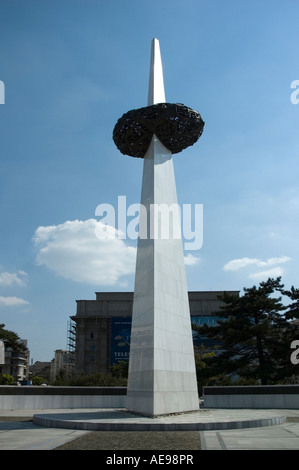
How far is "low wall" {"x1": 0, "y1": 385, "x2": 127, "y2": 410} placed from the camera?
62.8 ft

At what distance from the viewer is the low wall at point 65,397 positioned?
19.2 metres

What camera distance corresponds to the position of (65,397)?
19375 millimetres

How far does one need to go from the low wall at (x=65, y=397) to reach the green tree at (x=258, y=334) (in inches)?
377

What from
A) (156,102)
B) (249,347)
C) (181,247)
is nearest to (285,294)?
(249,347)

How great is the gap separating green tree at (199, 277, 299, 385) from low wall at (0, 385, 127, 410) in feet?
31.4

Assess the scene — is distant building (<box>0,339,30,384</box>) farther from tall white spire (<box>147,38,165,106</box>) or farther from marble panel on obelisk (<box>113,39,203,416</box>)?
marble panel on obelisk (<box>113,39,203,416</box>)

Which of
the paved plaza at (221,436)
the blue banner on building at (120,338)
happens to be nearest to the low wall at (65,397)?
the paved plaza at (221,436)

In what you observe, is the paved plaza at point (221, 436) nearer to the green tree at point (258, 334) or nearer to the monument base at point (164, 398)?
the monument base at point (164, 398)

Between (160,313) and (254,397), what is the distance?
28.4ft

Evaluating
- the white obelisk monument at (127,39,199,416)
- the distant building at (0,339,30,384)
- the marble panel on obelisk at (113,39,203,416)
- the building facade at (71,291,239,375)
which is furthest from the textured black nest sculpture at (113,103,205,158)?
the distant building at (0,339,30,384)

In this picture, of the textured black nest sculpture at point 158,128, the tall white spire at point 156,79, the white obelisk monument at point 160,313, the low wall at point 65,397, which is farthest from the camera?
the low wall at point 65,397

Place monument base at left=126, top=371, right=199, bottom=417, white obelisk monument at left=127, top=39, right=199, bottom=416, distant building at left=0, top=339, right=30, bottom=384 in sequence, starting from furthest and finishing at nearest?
1. distant building at left=0, top=339, right=30, bottom=384
2. white obelisk monument at left=127, top=39, right=199, bottom=416
3. monument base at left=126, top=371, right=199, bottom=417

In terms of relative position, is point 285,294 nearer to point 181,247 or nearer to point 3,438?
point 181,247

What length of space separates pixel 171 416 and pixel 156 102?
12.7 metres
